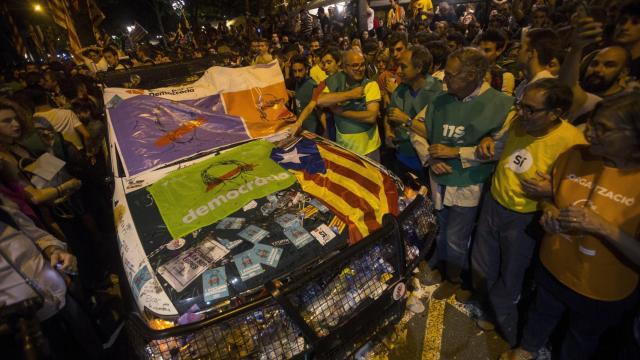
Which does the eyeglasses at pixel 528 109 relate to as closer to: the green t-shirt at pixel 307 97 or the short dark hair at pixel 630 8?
the short dark hair at pixel 630 8

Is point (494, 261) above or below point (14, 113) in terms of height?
below

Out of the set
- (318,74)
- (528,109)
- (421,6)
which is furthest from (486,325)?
(421,6)

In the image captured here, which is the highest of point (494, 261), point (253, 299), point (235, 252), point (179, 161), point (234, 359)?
point (179, 161)

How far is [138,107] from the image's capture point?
10.2ft

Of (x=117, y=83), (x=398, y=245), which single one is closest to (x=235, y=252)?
(x=398, y=245)

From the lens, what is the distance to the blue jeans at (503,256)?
2.33 metres

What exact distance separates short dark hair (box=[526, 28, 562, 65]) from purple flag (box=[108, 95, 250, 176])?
115 inches

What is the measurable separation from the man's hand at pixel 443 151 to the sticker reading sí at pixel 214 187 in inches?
46.4

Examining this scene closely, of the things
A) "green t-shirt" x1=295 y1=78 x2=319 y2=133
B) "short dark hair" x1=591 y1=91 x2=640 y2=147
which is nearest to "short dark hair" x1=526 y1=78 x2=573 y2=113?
"short dark hair" x1=591 y1=91 x2=640 y2=147

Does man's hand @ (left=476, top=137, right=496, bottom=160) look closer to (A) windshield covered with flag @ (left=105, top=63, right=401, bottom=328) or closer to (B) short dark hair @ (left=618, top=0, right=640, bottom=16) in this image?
(A) windshield covered with flag @ (left=105, top=63, right=401, bottom=328)

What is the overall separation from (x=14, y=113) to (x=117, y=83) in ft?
3.40

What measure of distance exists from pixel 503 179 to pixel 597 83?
1326mm

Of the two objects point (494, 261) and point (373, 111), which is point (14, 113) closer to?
point (373, 111)

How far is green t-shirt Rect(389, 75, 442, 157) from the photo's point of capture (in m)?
3.32
